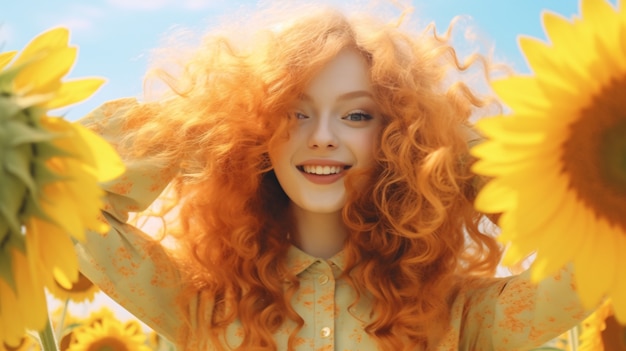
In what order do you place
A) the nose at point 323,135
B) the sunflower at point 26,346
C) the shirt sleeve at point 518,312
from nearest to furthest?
the shirt sleeve at point 518,312
the nose at point 323,135
the sunflower at point 26,346

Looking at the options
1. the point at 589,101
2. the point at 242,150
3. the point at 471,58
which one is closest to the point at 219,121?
the point at 242,150

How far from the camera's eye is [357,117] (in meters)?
2.24

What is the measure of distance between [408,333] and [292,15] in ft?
3.26

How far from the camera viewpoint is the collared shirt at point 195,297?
7.11ft

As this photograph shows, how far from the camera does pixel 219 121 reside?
91.2 inches

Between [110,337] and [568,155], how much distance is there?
8.94ft

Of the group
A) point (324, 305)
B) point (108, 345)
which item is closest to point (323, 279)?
point (324, 305)

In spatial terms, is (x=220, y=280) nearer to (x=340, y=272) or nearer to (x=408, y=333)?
(x=340, y=272)

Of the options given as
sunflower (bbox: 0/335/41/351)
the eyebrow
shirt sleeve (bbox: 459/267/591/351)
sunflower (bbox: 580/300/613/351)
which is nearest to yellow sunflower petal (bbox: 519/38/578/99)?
shirt sleeve (bbox: 459/267/591/351)

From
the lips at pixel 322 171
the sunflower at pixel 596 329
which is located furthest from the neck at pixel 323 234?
the sunflower at pixel 596 329

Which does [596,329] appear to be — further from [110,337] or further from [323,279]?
[110,337]

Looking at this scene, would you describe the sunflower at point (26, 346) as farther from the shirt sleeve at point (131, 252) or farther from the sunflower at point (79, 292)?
the shirt sleeve at point (131, 252)

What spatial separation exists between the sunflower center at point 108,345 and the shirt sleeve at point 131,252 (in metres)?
1.22

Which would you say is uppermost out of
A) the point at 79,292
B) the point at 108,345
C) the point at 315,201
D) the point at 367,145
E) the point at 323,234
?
the point at 367,145
